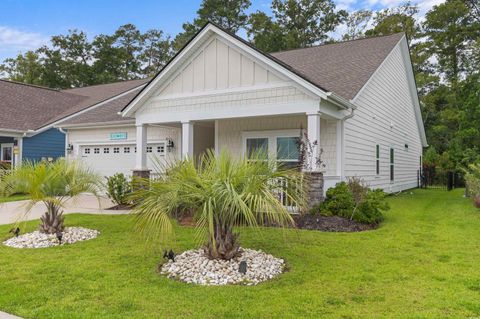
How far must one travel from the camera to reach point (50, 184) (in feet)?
22.6

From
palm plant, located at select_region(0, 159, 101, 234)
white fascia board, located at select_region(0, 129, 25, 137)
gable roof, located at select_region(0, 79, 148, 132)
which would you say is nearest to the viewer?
palm plant, located at select_region(0, 159, 101, 234)

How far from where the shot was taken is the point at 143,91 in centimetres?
1157

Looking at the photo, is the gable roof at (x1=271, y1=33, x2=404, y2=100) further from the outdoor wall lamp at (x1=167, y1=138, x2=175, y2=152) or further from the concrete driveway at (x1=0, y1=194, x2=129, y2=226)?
the concrete driveway at (x1=0, y1=194, x2=129, y2=226)

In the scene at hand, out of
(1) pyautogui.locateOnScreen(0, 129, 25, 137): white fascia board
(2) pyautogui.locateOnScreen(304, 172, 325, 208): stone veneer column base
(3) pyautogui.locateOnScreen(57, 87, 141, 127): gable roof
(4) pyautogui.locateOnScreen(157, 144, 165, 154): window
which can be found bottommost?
(2) pyautogui.locateOnScreen(304, 172, 325, 208): stone veneer column base

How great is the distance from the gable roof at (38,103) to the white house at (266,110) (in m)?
2.95

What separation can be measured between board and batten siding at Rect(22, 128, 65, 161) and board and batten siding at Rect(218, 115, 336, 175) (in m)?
9.98

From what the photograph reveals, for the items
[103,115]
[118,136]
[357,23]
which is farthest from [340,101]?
[357,23]

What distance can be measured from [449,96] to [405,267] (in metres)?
26.6

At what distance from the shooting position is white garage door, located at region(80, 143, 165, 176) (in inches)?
575

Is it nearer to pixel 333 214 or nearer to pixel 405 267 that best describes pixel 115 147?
pixel 333 214

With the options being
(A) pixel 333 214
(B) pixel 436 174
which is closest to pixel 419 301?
(A) pixel 333 214

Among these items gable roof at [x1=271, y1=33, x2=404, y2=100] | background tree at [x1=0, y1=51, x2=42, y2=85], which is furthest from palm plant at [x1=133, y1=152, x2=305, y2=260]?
background tree at [x1=0, y1=51, x2=42, y2=85]

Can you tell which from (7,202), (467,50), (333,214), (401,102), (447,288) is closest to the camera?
(447,288)

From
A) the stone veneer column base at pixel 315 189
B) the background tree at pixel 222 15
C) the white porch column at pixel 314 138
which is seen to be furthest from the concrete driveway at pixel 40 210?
the background tree at pixel 222 15
